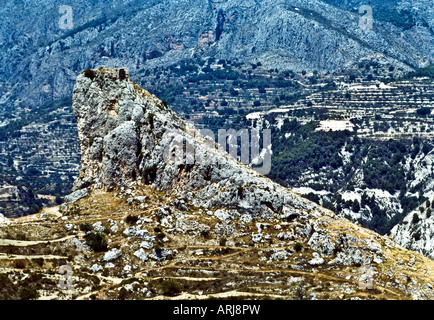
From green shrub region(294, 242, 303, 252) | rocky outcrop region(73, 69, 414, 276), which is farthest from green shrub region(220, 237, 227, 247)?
green shrub region(294, 242, 303, 252)

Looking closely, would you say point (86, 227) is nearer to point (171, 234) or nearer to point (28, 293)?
point (171, 234)

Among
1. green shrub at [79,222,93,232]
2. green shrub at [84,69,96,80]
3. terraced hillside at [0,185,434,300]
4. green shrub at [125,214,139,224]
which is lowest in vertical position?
terraced hillside at [0,185,434,300]

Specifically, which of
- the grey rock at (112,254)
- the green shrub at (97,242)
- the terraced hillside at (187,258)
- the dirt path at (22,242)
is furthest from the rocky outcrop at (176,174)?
the dirt path at (22,242)

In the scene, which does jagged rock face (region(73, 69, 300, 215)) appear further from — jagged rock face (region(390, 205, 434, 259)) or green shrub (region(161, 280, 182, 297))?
jagged rock face (region(390, 205, 434, 259))

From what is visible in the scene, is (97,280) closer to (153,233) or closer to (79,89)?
(153,233)

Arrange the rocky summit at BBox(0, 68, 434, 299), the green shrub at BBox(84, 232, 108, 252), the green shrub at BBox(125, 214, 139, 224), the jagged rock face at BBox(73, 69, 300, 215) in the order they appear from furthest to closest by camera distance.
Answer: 1. the jagged rock face at BBox(73, 69, 300, 215)
2. the green shrub at BBox(125, 214, 139, 224)
3. the green shrub at BBox(84, 232, 108, 252)
4. the rocky summit at BBox(0, 68, 434, 299)

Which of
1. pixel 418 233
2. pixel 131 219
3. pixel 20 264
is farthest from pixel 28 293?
pixel 418 233

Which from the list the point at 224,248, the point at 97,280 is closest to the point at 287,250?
the point at 224,248

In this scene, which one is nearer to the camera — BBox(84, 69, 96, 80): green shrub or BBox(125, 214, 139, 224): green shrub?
BBox(125, 214, 139, 224): green shrub
